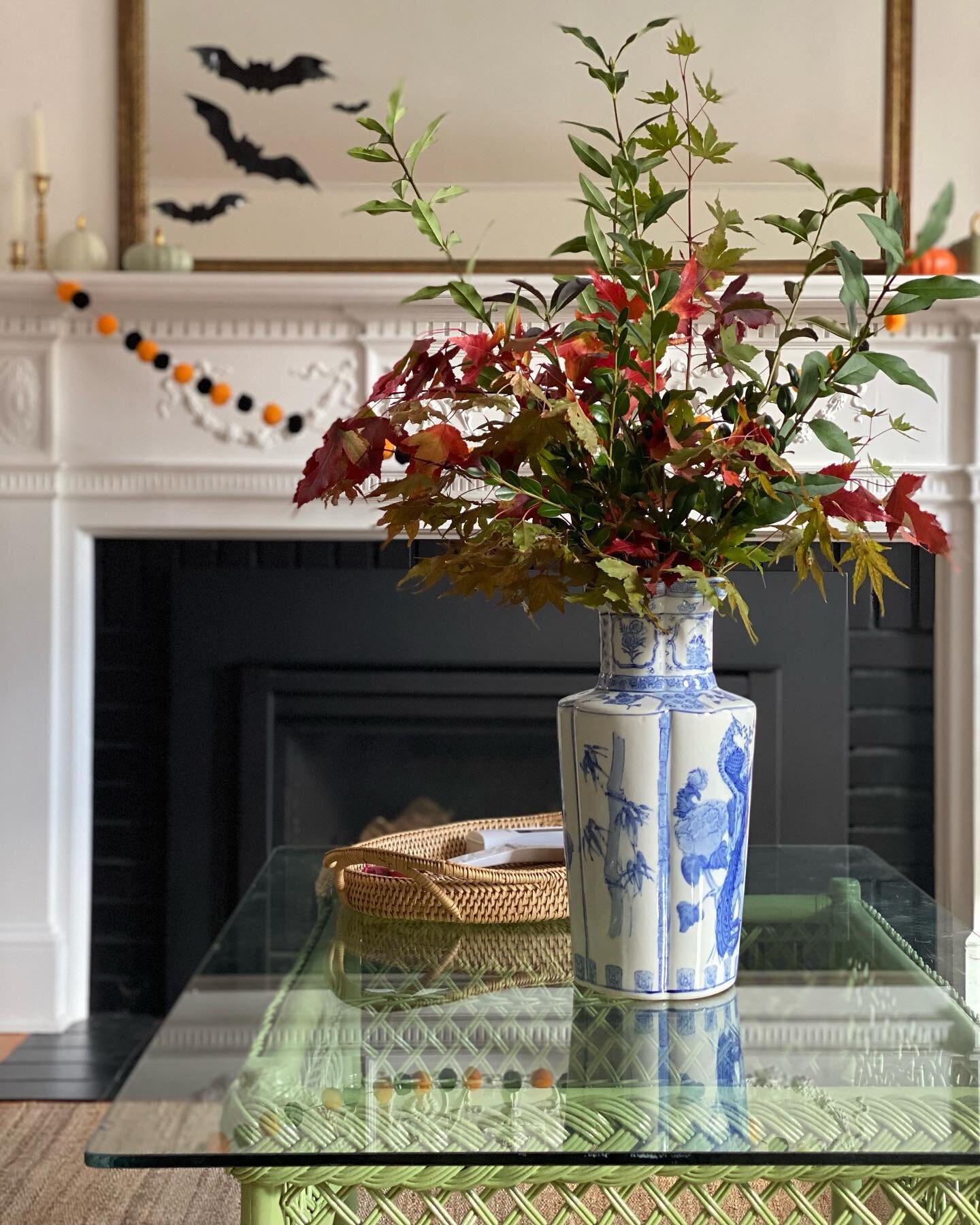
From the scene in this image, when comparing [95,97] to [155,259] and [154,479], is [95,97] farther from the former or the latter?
[154,479]

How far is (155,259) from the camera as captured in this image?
2.49m

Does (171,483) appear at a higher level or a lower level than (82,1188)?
higher

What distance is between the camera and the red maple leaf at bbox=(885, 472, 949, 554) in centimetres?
98

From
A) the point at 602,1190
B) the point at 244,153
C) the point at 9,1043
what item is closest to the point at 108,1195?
the point at 9,1043

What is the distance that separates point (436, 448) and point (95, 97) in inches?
78.8

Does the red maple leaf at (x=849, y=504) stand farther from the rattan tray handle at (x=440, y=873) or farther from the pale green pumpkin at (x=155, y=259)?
the pale green pumpkin at (x=155, y=259)

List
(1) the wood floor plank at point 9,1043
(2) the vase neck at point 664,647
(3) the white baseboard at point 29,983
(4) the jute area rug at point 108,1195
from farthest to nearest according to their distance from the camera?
(3) the white baseboard at point 29,983
(1) the wood floor plank at point 9,1043
(4) the jute area rug at point 108,1195
(2) the vase neck at point 664,647

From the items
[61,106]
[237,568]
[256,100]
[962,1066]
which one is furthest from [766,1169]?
[61,106]

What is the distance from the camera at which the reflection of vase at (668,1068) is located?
2.75 feet

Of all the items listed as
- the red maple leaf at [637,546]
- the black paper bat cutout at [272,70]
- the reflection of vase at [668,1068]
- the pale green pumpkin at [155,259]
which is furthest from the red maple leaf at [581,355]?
the black paper bat cutout at [272,70]

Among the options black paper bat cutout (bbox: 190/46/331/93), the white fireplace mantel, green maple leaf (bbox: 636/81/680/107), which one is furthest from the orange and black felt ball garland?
green maple leaf (bbox: 636/81/680/107)

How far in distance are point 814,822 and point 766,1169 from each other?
1.78 metres

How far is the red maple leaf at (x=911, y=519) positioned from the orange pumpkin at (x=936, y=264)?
157cm

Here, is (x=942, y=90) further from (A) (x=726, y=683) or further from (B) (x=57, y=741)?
(B) (x=57, y=741)
